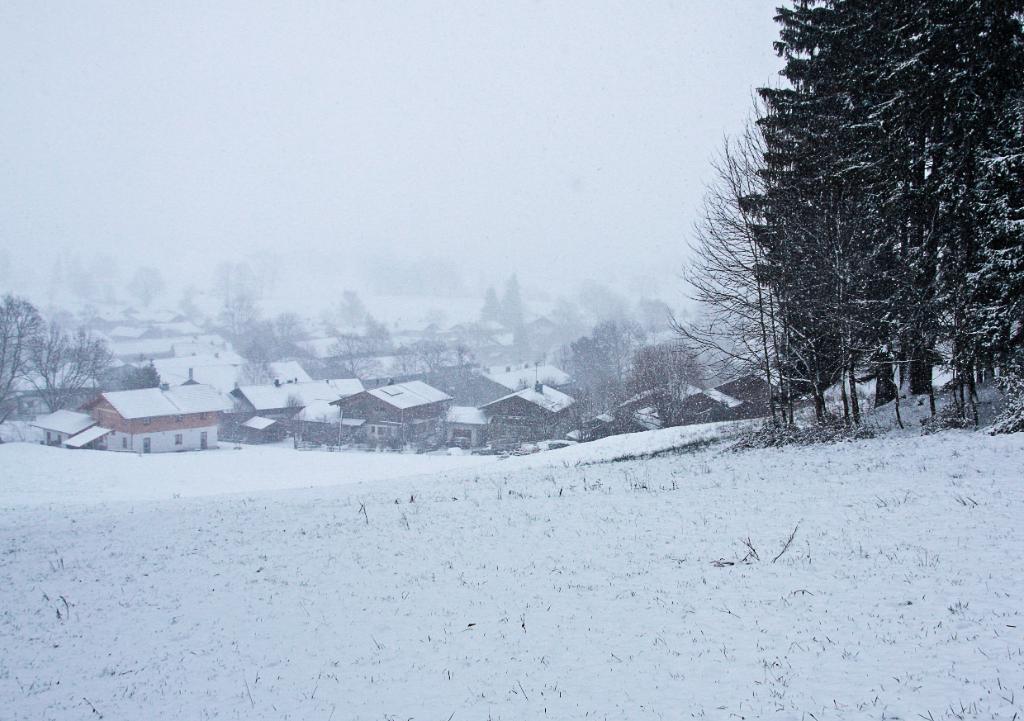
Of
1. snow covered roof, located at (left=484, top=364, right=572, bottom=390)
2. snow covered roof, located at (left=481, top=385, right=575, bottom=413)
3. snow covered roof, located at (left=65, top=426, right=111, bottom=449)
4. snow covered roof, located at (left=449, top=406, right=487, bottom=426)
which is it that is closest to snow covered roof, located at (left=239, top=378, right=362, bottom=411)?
snow covered roof, located at (left=449, top=406, right=487, bottom=426)

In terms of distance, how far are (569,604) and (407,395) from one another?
2124 inches

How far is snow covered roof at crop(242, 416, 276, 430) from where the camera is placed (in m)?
61.4

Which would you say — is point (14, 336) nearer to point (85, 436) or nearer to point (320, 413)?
point (85, 436)

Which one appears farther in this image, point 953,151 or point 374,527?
point 953,151

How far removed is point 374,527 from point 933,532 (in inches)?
401

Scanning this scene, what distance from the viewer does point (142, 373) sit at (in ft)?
219

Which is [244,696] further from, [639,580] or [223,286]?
[223,286]

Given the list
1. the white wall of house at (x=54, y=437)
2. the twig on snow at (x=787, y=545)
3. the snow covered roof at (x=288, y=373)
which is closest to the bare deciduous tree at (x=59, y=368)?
the white wall of house at (x=54, y=437)

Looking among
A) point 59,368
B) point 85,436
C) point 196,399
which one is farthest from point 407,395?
point 59,368

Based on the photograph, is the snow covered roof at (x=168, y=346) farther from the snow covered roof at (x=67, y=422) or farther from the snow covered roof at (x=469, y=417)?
the snow covered roof at (x=469, y=417)

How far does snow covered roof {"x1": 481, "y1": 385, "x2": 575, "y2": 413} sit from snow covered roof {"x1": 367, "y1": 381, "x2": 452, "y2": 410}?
25.0ft

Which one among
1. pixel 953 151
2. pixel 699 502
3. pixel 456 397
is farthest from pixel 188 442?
pixel 953 151

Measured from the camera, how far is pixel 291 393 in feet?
220

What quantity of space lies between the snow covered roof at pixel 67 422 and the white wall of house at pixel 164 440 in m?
3.74
